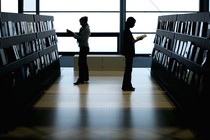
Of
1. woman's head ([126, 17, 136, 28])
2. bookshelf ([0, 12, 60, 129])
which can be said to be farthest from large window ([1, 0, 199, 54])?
woman's head ([126, 17, 136, 28])

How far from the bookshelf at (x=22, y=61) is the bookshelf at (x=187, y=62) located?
2495 mm

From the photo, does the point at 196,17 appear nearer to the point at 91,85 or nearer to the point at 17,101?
the point at 17,101

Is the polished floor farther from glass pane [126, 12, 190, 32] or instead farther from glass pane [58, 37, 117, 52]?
glass pane [126, 12, 190, 32]

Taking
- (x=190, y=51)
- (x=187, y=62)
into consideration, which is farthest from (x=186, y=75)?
(x=190, y=51)

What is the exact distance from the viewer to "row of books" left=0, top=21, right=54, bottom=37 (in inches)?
202

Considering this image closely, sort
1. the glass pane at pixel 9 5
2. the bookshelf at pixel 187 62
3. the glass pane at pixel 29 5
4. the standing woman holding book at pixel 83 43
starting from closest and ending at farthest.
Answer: the bookshelf at pixel 187 62 < the standing woman holding book at pixel 83 43 < the glass pane at pixel 9 5 < the glass pane at pixel 29 5

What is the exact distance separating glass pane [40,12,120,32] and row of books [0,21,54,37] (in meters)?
3.81

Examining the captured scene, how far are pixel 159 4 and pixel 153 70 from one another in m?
3.50

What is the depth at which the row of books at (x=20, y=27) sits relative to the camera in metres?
5.13

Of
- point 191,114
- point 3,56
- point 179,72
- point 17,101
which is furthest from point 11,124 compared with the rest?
point 179,72

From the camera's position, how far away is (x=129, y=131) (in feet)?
15.9

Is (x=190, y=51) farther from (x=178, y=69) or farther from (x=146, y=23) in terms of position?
(x=146, y=23)

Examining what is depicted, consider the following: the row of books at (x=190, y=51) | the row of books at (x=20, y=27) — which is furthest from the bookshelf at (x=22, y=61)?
the row of books at (x=190, y=51)

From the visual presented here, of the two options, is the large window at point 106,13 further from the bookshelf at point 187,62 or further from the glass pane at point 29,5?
the bookshelf at point 187,62
